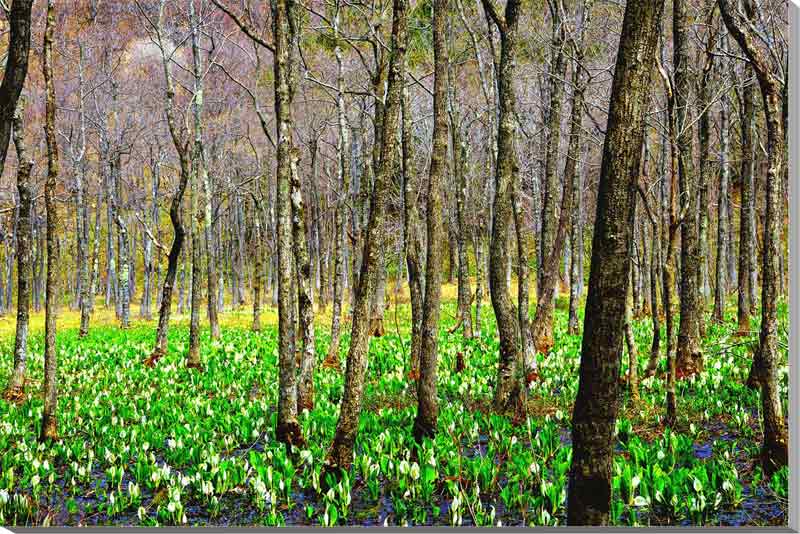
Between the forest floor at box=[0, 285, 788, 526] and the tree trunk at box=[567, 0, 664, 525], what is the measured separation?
1.36 metres

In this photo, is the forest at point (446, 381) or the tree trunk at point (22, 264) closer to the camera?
the forest at point (446, 381)

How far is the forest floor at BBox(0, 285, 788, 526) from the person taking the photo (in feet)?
16.1

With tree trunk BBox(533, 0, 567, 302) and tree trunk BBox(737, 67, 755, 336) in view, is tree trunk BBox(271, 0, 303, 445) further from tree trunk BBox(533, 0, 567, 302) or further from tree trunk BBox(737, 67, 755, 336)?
tree trunk BBox(737, 67, 755, 336)

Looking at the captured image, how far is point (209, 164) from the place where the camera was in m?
29.0

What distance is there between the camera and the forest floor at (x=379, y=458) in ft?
16.1

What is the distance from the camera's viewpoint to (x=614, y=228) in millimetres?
3439

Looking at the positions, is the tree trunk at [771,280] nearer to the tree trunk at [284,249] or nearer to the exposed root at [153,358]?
the tree trunk at [284,249]

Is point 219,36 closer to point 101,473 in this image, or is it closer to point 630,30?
point 101,473

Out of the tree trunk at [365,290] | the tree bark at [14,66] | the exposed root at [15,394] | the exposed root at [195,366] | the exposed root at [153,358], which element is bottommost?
the exposed root at [15,394]

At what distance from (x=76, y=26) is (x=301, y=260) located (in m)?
18.7

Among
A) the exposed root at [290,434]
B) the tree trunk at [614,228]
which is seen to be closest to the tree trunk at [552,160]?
the exposed root at [290,434]

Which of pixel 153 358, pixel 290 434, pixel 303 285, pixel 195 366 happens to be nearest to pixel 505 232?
pixel 303 285

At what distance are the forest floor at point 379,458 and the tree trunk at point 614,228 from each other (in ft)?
4.45

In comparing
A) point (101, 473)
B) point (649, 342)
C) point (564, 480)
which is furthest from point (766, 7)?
point (101, 473)
